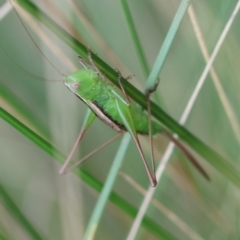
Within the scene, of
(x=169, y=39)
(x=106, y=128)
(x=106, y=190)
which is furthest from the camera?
(x=106, y=128)

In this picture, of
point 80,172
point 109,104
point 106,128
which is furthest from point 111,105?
point 106,128

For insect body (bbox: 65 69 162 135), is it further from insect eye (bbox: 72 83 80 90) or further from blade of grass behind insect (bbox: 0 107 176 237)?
blade of grass behind insect (bbox: 0 107 176 237)

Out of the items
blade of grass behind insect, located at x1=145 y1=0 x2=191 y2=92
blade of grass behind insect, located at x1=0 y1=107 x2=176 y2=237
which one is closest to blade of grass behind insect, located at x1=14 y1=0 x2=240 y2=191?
blade of grass behind insect, located at x1=145 y1=0 x2=191 y2=92

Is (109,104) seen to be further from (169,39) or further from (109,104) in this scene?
(169,39)

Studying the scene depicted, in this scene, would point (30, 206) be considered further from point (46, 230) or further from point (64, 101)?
point (64, 101)

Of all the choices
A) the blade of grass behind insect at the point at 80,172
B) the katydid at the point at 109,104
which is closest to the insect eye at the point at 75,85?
the katydid at the point at 109,104

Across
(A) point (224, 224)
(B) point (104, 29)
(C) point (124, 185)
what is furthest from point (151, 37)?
(A) point (224, 224)
